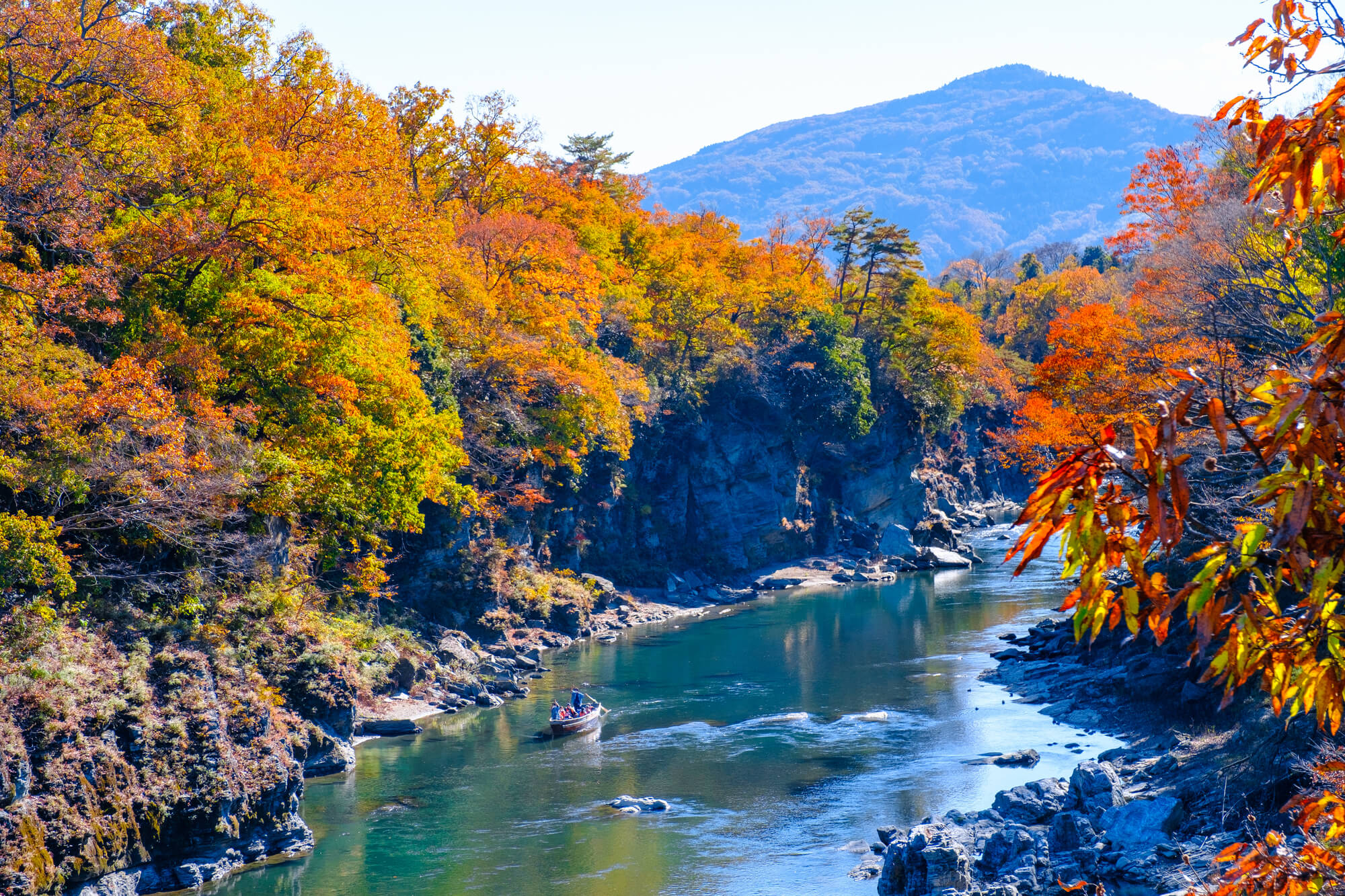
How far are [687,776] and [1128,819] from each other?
1099cm

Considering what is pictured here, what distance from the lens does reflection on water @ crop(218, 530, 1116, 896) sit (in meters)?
20.7

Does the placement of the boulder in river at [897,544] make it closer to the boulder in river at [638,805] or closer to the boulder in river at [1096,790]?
the boulder in river at [638,805]

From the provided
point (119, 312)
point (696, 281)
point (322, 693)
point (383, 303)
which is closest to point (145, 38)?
point (119, 312)

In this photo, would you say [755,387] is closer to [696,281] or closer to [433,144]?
[696,281]

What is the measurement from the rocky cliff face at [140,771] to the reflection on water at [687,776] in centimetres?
118

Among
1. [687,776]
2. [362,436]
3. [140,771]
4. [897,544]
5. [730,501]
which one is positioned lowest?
[687,776]

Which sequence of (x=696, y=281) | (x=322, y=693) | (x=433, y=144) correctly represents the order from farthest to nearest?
(x=696, y=281), (x=433, y=144), (x=322, y=693)

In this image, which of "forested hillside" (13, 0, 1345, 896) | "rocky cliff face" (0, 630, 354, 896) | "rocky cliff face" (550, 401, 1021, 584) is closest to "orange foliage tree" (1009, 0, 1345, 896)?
"forested hillside" (13, 0, 1345, 896)

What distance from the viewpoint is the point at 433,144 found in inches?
1758

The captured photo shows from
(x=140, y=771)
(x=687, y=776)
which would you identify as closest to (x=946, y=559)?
(x=687, y=776)

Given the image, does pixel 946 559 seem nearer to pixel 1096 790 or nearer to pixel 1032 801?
pixel 1096 790

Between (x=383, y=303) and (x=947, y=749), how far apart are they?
19.4 metres

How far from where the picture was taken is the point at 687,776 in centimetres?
2648

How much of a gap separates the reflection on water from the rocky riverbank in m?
1.50
